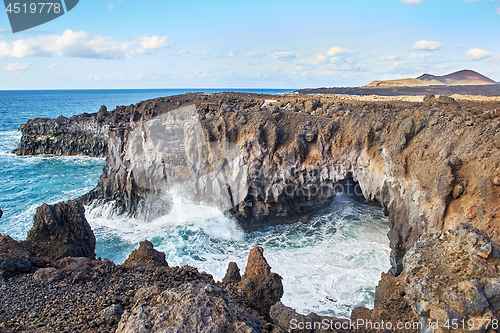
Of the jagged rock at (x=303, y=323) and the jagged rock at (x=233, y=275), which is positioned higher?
the jagged rock at (x=303, y=323)

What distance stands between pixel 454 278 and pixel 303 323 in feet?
11.5

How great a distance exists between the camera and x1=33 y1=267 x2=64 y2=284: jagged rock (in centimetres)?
792

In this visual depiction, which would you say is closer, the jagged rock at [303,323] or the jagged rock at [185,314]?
the jagged rock at [185,314]

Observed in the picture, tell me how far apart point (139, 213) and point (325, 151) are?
14298 mm

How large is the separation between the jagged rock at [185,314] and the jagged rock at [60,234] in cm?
629

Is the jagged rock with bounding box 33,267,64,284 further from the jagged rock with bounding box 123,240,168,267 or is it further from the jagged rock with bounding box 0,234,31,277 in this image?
the jagged rock with bounding box 123,240,168,267

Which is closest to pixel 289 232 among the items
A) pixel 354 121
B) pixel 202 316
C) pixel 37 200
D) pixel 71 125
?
pixel 354 121

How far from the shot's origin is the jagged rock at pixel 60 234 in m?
10.5

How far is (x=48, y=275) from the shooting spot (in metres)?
8.05

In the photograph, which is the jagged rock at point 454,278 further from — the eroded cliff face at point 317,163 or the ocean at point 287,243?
the ocean at point 287,243

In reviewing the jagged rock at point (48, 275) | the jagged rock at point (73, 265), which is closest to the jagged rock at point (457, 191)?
the jagged rock at point (73, 265)

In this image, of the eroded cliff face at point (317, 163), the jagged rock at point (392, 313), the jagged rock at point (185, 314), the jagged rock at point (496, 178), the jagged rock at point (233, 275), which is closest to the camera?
the jagged rock at point (185, 314)

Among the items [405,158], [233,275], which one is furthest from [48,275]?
[405,158]

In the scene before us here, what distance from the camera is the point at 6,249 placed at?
8.84 m
